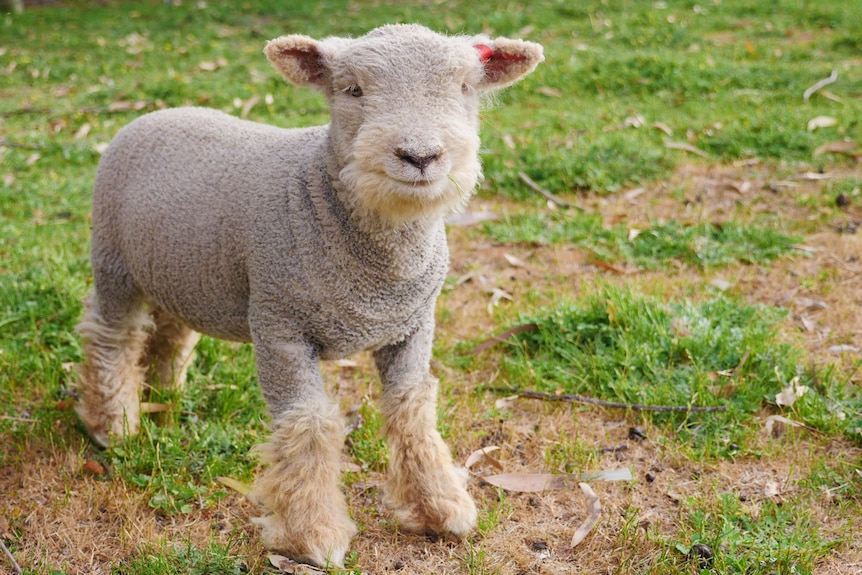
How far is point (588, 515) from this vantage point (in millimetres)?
3121

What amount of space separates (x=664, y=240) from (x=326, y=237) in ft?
9.37

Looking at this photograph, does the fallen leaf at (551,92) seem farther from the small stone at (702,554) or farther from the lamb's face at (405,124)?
the small stone at (702,554)

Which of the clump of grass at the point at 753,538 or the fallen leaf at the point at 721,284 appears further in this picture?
the fallen leaf at the point at 721,284

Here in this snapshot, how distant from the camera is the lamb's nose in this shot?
237 centimetres

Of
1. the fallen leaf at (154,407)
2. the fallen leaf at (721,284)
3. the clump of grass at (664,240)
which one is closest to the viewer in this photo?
the fallen leaf at (154,407)

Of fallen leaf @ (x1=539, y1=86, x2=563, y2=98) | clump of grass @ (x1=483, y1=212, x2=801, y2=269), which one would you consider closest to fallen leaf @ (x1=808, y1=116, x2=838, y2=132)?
clump of grass @ (x1=483, y1=212, x2=801, y2=269)

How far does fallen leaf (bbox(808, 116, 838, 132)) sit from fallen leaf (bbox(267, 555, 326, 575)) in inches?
206

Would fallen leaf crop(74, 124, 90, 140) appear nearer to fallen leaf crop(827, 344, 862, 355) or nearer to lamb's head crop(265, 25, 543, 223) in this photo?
lamb's head crop(265, 25, 543, 223)

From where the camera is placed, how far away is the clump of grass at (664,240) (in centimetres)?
484

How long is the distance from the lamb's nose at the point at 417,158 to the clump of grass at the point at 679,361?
1.74 m

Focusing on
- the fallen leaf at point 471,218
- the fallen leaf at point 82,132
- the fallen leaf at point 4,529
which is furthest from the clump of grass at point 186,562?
the fallen leaf at point 82,132

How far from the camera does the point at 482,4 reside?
11180 mm

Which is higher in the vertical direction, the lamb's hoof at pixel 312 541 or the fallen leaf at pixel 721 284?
the fallen leaf at pixel 721 284

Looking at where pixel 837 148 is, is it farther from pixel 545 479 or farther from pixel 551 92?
pixel 545 479
